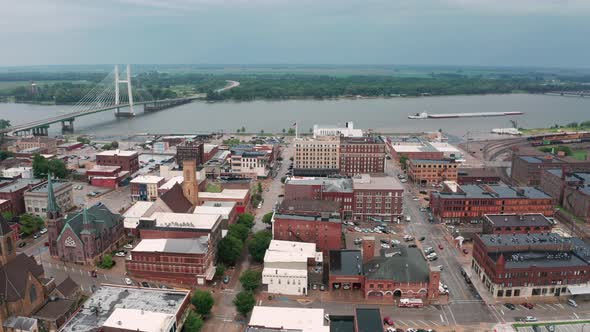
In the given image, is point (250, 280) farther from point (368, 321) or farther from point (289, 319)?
point (368, 321)

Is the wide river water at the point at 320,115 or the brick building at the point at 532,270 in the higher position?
the wide river water at the point at 320,115

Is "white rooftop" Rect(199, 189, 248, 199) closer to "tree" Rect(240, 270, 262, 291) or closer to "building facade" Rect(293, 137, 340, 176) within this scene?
"building facade" Rect(293, 137, 340, 176)

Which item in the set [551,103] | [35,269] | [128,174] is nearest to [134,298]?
[35,269]

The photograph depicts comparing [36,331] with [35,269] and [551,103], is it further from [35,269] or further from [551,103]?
[551,103]

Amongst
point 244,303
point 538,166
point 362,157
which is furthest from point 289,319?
point 538,166

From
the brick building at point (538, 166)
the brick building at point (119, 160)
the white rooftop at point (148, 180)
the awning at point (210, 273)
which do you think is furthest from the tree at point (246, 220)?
the brick building at point (538, 166)

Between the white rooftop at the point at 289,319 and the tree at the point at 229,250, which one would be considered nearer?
the white rooftop at the point at 289,319

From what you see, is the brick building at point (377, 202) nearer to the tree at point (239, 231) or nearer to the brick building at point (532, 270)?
the tree at point (239, 231)
